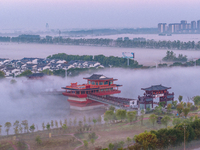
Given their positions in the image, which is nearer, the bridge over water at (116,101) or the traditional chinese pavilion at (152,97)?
the traditional chinese pavilion at (152,97)

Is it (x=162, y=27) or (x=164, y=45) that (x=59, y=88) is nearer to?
(x=164, y=45)

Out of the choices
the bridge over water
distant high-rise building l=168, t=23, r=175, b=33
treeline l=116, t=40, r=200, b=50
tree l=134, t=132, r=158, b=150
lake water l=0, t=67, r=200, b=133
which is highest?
distant high-rise building l=168, t=23, r=175, b=33

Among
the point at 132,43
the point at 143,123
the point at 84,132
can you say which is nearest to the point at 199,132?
the point at 143,123

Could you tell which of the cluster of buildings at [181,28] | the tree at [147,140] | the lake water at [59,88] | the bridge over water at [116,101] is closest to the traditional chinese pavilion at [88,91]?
the bridge over water at [116,101]

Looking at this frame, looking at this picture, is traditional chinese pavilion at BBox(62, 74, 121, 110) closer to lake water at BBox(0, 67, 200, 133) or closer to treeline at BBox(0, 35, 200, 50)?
lake water at BBox(0, 67, 200, 133)

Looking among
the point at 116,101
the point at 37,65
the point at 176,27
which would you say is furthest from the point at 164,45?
the point at 176,27

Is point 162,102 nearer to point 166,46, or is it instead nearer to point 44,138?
point 44,138

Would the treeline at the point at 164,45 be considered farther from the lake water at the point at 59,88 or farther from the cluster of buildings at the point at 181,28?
the cluster of buildings at the point at 181,28

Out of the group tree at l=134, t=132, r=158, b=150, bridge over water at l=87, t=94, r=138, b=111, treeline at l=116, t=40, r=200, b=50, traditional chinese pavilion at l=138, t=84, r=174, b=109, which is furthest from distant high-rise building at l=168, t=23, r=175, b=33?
tree at l=134, t=132, r=158, b=150

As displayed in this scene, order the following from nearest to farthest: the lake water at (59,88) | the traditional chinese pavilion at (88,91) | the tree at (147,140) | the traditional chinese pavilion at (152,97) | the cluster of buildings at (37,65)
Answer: the tree at (147,140) → the traditional chinese pavilion at (152,97) → the lake water at (59,88) → the traditional chinese pavilion at (88,91) → the cluster of buildings at (37,65)
